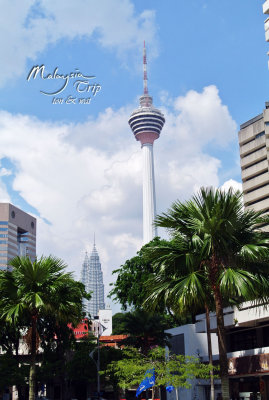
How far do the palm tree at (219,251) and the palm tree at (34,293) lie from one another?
517cm

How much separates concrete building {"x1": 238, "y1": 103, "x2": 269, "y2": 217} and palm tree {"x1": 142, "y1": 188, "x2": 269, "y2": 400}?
3887 inches

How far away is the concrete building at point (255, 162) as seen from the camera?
11744cm

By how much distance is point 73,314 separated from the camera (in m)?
23.2

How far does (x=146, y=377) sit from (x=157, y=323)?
1932 cm

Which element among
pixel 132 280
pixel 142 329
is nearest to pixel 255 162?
pixel 132 280

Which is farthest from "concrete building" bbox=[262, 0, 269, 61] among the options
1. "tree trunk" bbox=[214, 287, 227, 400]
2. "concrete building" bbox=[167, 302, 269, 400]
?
"tree trunk" bbox=[214, 287, 227, 400]

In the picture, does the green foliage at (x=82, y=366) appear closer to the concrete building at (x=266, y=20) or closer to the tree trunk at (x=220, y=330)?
the tree trunk at (x=220, y=330)

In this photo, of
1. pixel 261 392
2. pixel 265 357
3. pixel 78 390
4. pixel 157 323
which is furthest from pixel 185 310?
pixel 78 390

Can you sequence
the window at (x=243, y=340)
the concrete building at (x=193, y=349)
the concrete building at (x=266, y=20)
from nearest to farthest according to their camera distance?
the window at (x=243, y=340) → the concrete building at (x=193, y=349) → the concrete building at (x=266, y=20)

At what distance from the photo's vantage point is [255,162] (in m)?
121

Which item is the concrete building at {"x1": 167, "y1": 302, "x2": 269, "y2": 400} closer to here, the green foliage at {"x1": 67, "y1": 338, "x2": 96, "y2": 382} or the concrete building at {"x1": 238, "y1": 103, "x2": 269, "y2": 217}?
the green foliage at {"x1": 67, "y1": 338, "x2": 96, "y2": 382}

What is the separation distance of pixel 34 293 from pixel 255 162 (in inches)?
4140

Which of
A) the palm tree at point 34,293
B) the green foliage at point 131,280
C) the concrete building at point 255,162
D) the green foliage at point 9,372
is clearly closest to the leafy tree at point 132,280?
the green foliage at point 131,280

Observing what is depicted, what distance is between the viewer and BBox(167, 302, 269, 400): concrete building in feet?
112
